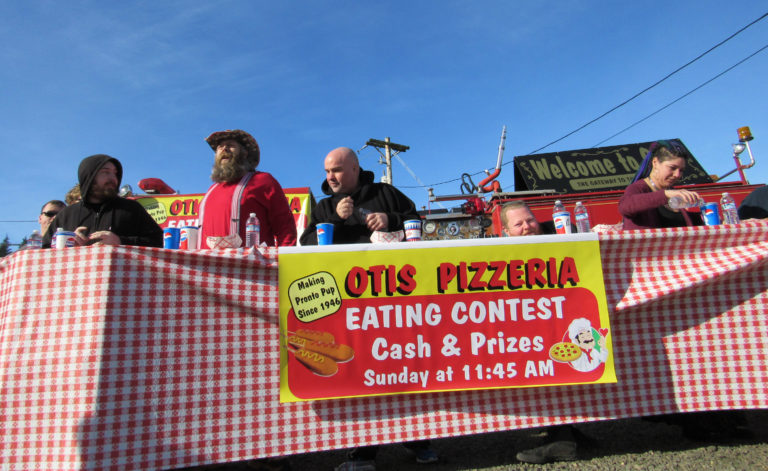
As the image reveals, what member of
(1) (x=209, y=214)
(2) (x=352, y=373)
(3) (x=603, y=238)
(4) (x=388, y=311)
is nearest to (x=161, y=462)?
(2) (x=352, y=373)

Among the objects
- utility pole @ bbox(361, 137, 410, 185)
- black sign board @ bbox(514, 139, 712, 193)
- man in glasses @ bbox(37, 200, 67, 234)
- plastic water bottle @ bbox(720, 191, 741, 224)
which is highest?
utility pole @ bbox(361, 137, 410, 185)

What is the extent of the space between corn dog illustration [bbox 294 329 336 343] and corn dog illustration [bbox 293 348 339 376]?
64 mm

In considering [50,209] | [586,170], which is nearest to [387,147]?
[586,170]

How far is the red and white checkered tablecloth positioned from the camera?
5.70 feet

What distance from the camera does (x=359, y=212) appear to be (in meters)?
2.51

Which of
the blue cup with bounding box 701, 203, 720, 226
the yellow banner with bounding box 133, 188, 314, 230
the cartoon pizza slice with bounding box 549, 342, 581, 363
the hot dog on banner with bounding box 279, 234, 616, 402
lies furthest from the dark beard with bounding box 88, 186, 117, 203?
the yellow banner with bounding box 133, 188, 314, 230

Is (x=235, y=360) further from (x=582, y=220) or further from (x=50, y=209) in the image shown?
(x=50, y=209)

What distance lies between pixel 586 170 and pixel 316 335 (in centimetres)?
946

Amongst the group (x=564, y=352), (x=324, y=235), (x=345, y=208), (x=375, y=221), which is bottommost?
(x=564, y=352)

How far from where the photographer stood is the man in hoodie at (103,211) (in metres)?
2.38

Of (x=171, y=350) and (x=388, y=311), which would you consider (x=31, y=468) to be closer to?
(x=171, y=350)

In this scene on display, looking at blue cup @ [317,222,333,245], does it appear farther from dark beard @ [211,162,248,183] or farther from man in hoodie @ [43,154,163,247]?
man in hoodie @ [43,154,163,247]

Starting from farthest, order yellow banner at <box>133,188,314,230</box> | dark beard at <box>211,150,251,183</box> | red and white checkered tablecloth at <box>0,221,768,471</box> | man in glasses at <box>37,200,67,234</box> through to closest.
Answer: yellow banner at <box>133,188,314,230</box>
man in glasses at <box>37,200,67,234</box>
dark beard at <box>211,150,251,183</box>
red and white checkered tablecloth at <box>0,221,768,471</box>

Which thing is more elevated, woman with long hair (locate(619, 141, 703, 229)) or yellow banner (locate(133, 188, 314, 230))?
yellow banner (locate(133, 188, 314, 230))
